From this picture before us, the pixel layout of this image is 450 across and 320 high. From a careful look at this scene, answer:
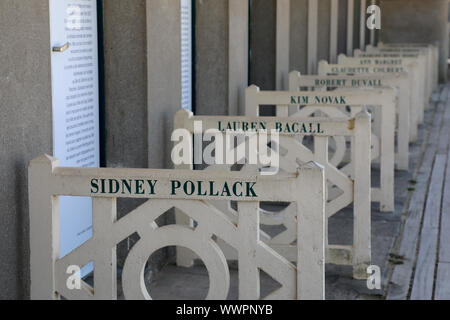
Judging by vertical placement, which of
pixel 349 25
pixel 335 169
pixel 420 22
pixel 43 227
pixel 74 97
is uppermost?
pixel 420 22

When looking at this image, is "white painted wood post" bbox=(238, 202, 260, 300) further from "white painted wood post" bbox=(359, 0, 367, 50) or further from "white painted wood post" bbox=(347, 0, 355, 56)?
"white painted wood post" bbox=(359, 0, 367, 50)

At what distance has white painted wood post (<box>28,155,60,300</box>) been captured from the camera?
9.56ft

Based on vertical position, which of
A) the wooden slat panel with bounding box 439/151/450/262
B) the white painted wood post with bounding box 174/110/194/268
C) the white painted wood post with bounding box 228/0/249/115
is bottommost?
the wooden slat panel with bounding box 439/151/450/262

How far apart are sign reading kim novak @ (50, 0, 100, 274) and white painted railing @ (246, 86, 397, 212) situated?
181 centimetres

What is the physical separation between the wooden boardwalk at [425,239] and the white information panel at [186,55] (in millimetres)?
1886

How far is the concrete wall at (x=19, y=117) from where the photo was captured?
119 inches

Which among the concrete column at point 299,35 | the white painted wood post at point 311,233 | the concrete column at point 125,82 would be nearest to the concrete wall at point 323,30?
the concrete column at point 299,35

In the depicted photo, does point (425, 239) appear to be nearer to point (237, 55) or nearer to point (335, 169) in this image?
point (335, 169)

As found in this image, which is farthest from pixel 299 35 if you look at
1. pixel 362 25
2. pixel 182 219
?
pixel 362 25

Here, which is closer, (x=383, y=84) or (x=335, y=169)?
(x=335, y=169)

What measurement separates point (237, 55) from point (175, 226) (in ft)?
13.5

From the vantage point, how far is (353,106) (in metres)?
6.32

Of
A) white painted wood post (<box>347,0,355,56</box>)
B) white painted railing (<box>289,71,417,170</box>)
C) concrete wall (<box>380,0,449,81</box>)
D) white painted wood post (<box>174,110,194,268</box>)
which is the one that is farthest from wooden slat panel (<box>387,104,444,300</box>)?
concrete wall (<box>380,0,449,81</box>)
